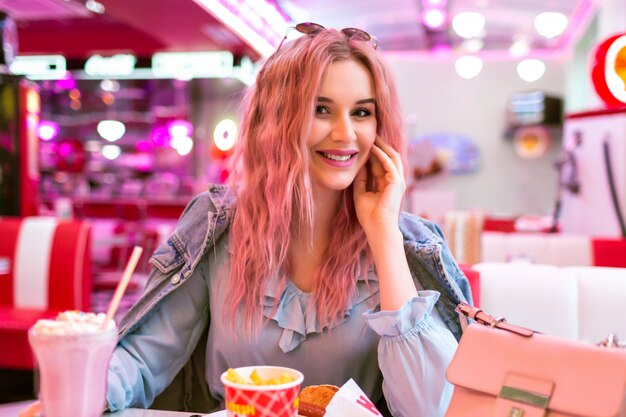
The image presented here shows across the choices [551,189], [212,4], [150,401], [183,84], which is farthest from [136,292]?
[551,189]

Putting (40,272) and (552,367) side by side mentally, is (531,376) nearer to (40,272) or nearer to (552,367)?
(552,367)

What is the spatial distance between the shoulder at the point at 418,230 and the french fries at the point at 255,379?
0.68 m

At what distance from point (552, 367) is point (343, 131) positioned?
75 cm

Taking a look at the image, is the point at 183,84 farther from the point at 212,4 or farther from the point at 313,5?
the point at 212,4

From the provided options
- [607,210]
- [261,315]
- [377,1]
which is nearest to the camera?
[261,315]

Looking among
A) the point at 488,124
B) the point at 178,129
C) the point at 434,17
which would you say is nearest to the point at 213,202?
the point at 434,17

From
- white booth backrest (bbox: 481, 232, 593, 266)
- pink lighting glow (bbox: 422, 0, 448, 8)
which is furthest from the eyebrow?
pink lighting glow (bbox: 422, 0, 448, 8)

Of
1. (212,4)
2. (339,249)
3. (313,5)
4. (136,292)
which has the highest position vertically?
(313,5)

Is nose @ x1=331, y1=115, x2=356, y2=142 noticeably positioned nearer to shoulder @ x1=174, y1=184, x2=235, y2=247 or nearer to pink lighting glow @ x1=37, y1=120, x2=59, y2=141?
shoulder @ x1=174, y1=184, x2=235, y2=247

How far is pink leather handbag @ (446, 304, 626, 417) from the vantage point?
0.98 meters

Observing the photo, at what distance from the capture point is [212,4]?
6.70m

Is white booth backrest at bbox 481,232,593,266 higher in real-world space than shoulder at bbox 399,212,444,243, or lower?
lower

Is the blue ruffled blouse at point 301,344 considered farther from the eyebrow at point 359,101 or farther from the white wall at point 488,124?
the white wall at point 488,124

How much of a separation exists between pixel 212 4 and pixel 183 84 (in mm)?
5803
